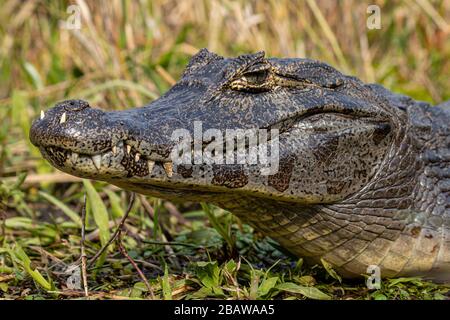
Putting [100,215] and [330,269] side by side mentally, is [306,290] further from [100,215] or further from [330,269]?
[100,215]

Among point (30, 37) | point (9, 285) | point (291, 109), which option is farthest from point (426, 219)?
point (30, 37)

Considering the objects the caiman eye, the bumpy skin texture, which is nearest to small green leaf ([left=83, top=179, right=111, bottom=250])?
the bumpy skin texture

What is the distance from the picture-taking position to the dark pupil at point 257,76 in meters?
2.91

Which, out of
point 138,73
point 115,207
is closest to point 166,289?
point 115,207

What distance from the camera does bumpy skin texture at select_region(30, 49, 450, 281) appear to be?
257 centimetres

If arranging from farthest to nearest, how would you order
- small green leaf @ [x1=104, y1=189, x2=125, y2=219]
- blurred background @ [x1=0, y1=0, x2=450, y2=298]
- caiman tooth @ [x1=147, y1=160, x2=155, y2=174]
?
small green leaf @ [x1=104, y1=189, x2=125, y2=219], blurred background @ [x1=0, y1=0, x2=450, y2=298], caiman tooth @ [x1=147, y1=160, x2=155, y2=174]

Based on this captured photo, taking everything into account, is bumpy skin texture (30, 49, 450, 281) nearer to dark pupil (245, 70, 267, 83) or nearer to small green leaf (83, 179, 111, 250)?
dark pupil (245, 70, 267, 83)

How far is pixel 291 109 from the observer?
9.43ft

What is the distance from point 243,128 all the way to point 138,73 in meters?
3.06

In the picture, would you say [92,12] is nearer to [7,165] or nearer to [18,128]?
[18,128]

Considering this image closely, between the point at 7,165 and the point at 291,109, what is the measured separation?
2620 millimetres

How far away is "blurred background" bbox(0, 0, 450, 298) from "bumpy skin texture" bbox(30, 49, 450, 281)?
23 centimetres

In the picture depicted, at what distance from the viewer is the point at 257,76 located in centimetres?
292

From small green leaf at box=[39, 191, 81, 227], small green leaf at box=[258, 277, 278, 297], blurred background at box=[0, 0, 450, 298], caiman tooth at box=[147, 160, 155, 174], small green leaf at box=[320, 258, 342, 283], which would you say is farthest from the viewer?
small green leaf at box=[39, 191, 81, 227]
